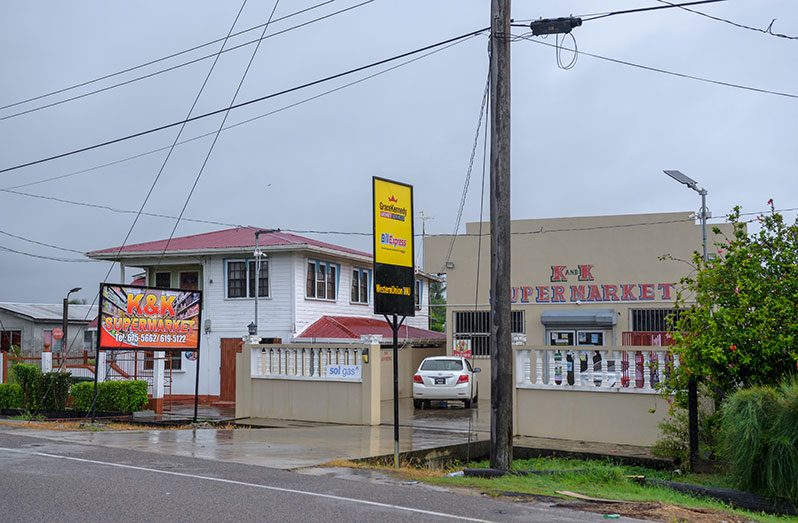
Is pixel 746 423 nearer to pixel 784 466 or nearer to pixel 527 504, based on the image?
pixel 784 466

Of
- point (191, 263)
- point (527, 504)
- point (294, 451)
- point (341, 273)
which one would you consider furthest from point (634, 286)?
point (527, 504)

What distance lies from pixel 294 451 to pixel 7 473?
4.86 meters

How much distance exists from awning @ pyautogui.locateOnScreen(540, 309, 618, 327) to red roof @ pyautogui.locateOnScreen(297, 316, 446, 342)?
5174 millimetres

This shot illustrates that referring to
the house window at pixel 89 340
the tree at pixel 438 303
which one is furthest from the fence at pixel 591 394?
the tree at pixel 438 303

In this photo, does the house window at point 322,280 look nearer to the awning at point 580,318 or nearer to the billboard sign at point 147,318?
the awning at point 580,318

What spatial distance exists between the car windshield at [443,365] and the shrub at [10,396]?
11.2 meters

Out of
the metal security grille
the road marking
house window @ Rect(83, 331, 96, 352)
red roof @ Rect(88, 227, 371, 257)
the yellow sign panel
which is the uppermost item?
red roof @ Rect(88, 227, 371, 257)

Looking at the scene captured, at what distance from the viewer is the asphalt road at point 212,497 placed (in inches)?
354

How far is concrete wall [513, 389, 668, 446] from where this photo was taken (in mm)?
16406

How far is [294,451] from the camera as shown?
1503 centimetres

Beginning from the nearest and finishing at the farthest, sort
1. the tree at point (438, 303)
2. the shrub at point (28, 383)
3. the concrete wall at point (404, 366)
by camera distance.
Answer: the shrub at point (28, 383), the concrete wall at point (404, 366), the tree at point (438, 303)

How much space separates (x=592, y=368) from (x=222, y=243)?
1884 cm

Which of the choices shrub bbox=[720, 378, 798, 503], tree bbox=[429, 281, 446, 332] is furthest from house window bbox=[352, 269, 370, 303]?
tree bbox=[429, 281, 446, 332]

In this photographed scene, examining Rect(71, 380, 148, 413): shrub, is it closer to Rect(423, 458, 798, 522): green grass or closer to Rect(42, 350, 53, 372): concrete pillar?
Rect(42, 350, 53, 372): concrete pillar
